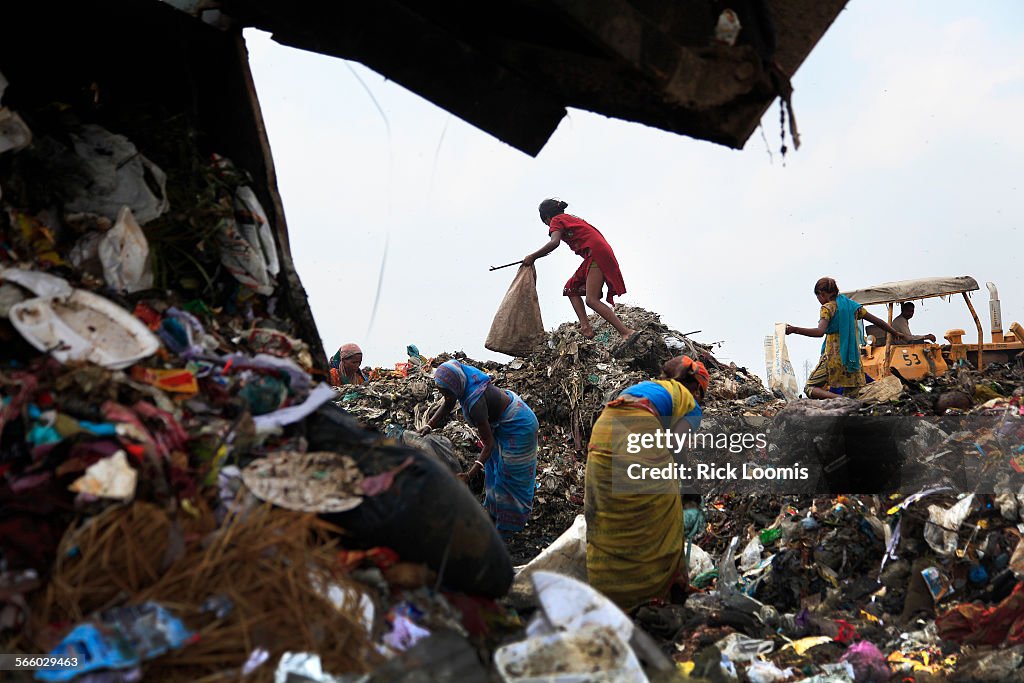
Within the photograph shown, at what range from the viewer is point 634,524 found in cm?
532

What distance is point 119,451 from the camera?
2.38 m

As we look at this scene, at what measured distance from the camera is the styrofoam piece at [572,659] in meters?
2.23

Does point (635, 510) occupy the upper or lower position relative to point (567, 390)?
lower

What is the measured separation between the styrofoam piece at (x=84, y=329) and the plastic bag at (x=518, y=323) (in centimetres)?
772

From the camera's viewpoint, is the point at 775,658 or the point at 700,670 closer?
the point at 700,670

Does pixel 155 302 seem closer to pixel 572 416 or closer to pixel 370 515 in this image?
pixel 370 515

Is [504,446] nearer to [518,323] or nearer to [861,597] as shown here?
[861,597]

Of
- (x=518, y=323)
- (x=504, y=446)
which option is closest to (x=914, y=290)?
(x=518, y=323)

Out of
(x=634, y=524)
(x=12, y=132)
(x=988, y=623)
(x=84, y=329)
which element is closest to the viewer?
(x=84, y=329)

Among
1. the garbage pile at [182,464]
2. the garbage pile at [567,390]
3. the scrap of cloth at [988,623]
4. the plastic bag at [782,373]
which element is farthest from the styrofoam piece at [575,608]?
the plastic bag at [782,373]

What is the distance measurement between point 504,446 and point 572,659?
4.78 meters

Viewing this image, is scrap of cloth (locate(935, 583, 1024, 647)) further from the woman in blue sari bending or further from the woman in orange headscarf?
the woman in orange headscarf

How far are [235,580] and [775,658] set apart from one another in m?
3.06

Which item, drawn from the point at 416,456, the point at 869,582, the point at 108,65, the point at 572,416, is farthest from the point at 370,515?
the point at 572,416
